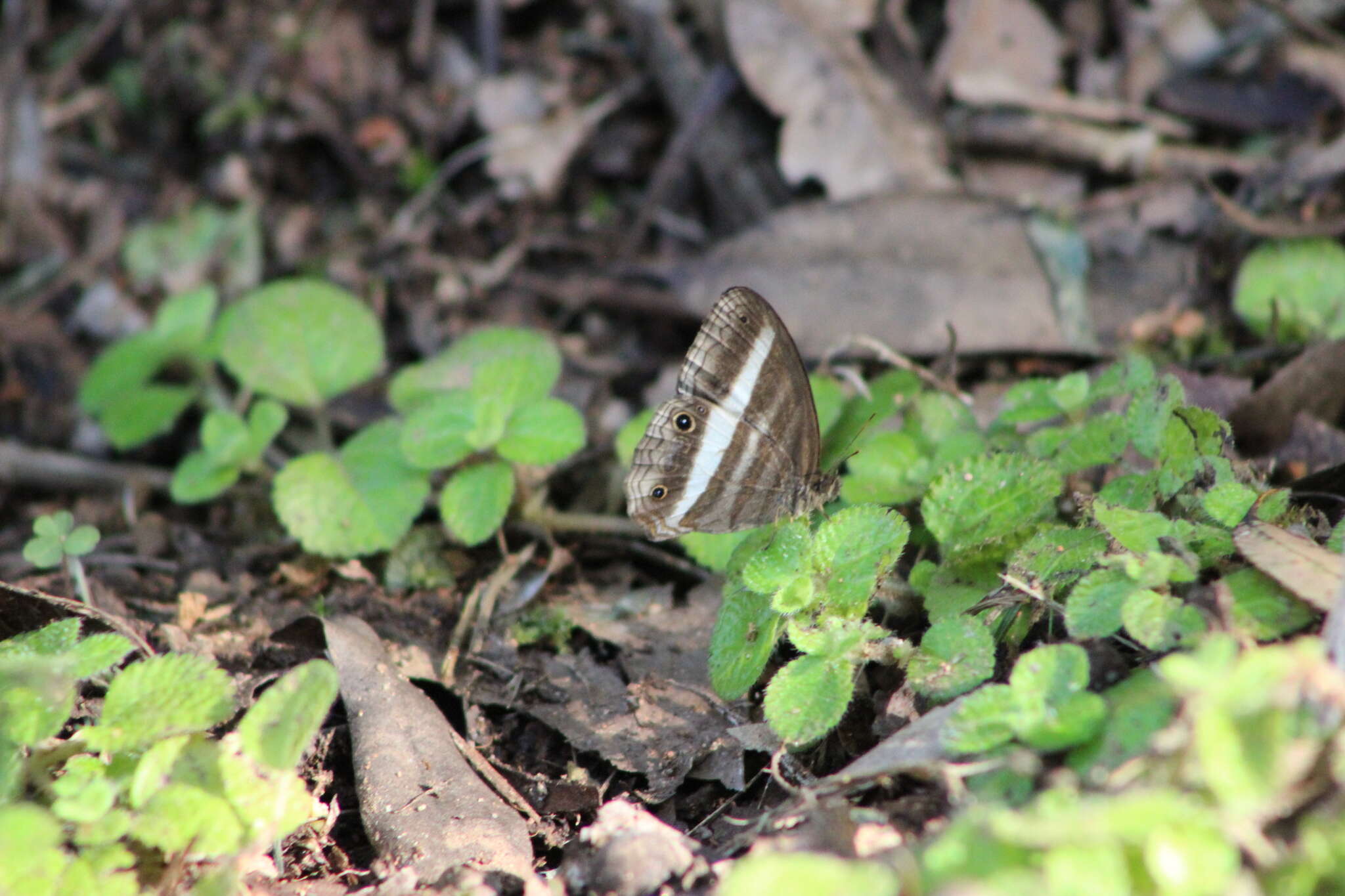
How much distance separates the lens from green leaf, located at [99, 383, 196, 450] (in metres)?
3.77

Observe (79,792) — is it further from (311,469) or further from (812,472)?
(812,472)

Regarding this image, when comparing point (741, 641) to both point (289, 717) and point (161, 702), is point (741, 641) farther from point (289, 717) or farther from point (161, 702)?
point (161, 702)

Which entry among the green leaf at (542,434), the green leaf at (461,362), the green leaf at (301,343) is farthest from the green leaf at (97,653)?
the green leaf at (301,343)

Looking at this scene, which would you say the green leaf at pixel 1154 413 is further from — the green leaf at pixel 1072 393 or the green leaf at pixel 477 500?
the green leaf at pixel 477 500

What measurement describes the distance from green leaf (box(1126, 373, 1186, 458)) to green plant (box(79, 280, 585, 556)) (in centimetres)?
146

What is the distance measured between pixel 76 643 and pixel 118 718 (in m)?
0.31

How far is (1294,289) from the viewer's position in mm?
3357

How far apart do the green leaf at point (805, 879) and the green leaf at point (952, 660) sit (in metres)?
0.69

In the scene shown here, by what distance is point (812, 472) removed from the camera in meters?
2.72

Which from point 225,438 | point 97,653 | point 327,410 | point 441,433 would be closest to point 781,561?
point 441,433

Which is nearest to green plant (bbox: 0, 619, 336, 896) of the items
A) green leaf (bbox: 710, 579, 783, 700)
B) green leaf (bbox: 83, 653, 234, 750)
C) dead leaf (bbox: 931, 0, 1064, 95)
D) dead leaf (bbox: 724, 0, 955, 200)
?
green leaf (bbox: 83, 653, 234, 750)

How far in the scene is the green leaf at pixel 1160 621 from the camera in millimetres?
1800

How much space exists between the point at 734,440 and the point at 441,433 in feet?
2.87

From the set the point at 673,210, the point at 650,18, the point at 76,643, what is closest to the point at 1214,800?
the point at 76,643
